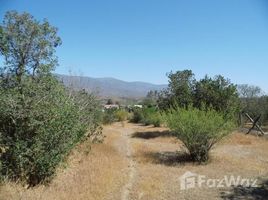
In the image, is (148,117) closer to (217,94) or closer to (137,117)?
(137,117)

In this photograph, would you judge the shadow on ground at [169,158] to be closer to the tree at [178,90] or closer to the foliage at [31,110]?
the foliage at [31,110]

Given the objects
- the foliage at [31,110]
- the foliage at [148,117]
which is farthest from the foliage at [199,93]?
the foliage at [31,110]

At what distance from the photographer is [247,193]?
7.83m

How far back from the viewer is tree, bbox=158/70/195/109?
21.2 meters

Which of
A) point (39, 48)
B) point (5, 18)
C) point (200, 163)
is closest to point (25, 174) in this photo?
point (39, 48)

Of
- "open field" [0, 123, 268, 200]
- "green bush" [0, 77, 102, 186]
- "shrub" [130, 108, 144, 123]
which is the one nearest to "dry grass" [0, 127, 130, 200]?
"open field" [0, 123, 268, 200]

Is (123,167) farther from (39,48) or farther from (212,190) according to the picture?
(39,48)

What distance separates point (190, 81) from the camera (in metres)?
22.5

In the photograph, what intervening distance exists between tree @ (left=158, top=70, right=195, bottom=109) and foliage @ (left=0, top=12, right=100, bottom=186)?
12.8 meters

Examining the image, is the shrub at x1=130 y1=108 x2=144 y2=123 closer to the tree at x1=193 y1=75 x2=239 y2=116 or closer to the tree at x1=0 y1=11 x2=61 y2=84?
the tree at x1=193 y1=75 x2=239 y2=116

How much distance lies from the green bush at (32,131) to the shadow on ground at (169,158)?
4.21 m

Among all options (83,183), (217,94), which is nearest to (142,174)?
(83,183)

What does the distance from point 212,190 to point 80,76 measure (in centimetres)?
1146

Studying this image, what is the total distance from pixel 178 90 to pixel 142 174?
1265 cm
